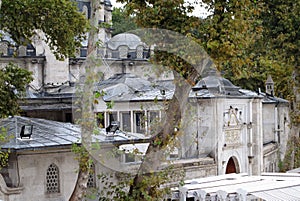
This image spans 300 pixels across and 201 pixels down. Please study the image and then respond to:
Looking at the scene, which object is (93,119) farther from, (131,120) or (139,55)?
(139,55)

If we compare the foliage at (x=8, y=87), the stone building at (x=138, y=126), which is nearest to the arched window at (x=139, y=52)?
the stone building at (x=138, y=126)

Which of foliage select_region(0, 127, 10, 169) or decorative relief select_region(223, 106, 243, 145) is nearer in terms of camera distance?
foliage select_region(0, 127, 10, 169)

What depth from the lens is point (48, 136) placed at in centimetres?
1400

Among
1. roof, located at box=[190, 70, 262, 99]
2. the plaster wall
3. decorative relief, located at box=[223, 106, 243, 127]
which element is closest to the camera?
the plaster wall

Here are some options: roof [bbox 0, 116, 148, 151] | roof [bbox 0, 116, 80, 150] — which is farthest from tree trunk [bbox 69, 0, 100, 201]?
roof [bbox 0, 116, 80, 150]

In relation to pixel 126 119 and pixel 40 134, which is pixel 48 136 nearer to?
pixel 40 134

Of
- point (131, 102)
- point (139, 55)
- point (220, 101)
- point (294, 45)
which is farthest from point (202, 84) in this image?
point (139, 55)

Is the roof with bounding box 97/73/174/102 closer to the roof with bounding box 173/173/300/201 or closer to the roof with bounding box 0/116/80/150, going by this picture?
the roof with bounding box 0/116/80/150

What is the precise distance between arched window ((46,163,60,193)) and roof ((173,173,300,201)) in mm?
3239

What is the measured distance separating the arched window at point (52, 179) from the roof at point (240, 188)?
3.24 meters

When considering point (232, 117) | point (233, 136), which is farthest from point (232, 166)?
point (232, 117)

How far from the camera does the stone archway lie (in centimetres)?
2116

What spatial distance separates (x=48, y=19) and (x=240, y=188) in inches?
253

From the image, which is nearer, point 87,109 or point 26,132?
point 87,109
